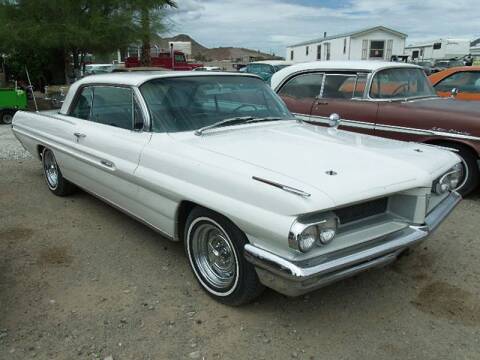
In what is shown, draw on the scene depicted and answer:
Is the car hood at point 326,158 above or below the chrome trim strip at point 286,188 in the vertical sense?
above

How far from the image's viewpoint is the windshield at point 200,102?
358cm

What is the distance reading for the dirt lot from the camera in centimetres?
267

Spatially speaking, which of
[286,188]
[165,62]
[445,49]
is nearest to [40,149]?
[286,188]

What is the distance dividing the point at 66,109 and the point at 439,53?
4049cm

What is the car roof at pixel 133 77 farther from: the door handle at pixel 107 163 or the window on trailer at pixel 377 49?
the window on trailer at pixel 377 49

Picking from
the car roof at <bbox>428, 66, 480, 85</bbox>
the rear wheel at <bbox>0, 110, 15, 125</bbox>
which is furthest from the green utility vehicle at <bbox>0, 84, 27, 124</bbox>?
the car roof at <bbox>428, 66, 480, 85</bbox>

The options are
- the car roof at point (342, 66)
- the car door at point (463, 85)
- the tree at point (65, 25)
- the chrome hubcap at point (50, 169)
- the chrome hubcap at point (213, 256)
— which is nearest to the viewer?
the chrome hubcap at point (213, 256)

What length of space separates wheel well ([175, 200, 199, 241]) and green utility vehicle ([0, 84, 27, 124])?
31.6ft

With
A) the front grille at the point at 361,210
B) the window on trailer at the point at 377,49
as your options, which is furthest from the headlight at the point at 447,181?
the window on trailer at the point at 377,49

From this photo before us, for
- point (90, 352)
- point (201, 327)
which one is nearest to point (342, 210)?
point (201, 327)

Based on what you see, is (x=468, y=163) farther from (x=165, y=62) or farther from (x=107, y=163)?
(x=165, y=62)

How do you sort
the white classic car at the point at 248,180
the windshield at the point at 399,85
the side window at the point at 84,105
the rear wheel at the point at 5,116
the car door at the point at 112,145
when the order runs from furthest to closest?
the rear wheel at the point at 5,116 → the windshield at the point at 399,85 → the side window at the point at 84,105 → the car door at the point at 112,145 → the white classic car at the point at 248,180

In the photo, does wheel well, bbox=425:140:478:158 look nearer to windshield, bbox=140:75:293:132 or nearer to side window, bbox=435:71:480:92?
windshield, bbox=140:75:293:132

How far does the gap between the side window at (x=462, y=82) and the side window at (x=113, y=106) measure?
6.04 metres
